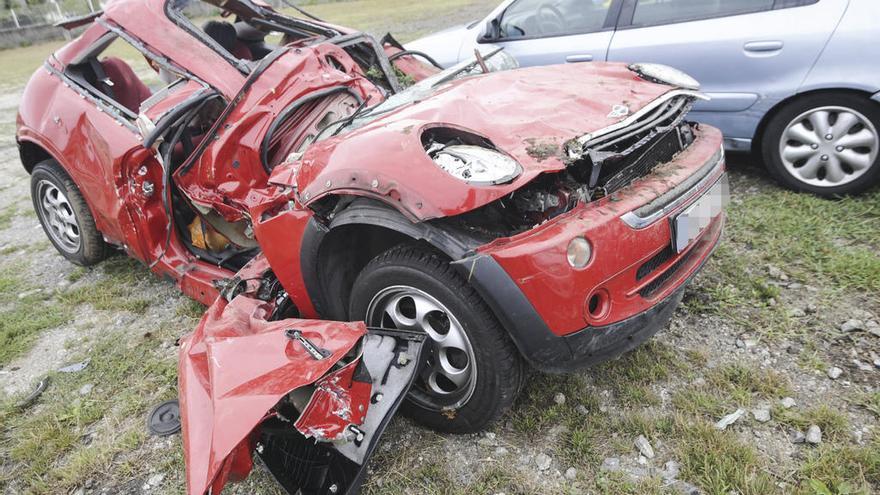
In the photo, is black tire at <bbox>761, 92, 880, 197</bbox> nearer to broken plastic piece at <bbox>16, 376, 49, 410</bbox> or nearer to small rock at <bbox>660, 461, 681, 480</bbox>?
small rock at <bbox>660, 461, 681, 480</bbox>

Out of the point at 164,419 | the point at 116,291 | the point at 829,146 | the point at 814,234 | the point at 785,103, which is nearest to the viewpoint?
the point at 164,419

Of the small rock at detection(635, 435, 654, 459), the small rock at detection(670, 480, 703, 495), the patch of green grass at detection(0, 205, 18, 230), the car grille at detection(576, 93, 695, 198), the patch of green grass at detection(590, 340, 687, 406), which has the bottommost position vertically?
the small rock at detection(670, 480, 703, 495)

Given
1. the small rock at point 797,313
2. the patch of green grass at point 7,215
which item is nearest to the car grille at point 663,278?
the small rock at point 797,313

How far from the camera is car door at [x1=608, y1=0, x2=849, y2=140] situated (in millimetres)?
3537

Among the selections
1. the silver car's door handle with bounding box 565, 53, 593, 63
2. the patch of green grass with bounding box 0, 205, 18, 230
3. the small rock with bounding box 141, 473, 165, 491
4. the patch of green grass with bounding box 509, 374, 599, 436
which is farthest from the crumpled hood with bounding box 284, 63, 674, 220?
the patch of green grass with bounding box 0, 205, 18, 230

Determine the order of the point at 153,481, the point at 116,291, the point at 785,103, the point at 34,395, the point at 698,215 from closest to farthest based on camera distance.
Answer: the point at 698,215 → the point at 153,481 → the point at 34,395 → the point at 785,103 → the point at 116,291

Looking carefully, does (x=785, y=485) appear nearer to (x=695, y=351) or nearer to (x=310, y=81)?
(x=695, y=351)

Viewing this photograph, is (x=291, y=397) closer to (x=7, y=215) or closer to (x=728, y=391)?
(x=728, y=391)

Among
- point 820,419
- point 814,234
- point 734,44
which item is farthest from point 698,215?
point 734,44

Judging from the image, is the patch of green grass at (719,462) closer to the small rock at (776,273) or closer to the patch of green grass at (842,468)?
the patch of green grass at (842,468)

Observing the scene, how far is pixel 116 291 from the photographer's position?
12.7 feet

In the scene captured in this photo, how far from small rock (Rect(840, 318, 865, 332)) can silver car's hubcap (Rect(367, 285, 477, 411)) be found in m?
1.86

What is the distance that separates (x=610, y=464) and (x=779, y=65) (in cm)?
291

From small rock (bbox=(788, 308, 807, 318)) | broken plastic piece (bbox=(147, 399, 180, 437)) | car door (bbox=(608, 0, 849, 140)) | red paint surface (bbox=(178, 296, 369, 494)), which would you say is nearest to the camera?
red paint surface (bbox=(178, 296, 369, 494))
